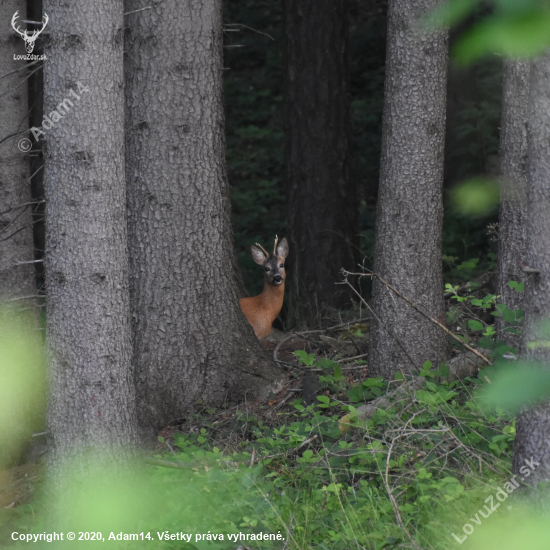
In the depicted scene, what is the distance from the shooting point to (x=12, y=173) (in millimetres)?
5641

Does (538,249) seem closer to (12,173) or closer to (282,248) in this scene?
(12,173)

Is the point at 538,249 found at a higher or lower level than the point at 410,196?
lower

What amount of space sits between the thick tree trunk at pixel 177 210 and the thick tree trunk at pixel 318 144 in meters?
3.49

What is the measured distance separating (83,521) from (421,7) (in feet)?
13.2

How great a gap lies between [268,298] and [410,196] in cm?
327

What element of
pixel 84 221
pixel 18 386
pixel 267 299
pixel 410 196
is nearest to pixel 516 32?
pixel 84 221

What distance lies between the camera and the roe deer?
764 cm

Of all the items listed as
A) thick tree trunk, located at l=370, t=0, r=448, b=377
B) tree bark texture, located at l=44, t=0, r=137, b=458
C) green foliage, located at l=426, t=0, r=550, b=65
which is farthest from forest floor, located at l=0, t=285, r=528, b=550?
green foliage, located at l=426, t=0, r=550, b=65

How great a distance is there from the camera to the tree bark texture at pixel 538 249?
2.68 meters

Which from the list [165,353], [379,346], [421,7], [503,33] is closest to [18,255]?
[165,353]

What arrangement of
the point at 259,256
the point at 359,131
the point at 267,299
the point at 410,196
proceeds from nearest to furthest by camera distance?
1. the point at 410,196
2. the point at 267,299
3. the point at 259,256
4. the point at 359,131

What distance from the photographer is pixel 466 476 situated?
11.1 feet

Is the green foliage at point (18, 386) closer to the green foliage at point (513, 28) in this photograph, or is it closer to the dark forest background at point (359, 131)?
the dark forest background at point (359, 131)

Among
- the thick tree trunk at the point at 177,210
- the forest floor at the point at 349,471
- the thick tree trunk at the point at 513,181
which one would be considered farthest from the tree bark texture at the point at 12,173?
the thick tree trunk at the point at 513,181
